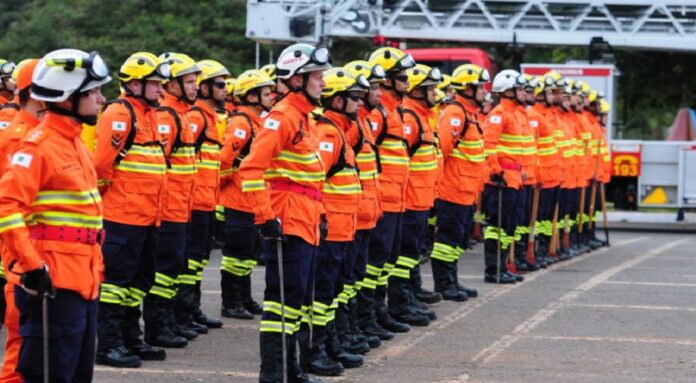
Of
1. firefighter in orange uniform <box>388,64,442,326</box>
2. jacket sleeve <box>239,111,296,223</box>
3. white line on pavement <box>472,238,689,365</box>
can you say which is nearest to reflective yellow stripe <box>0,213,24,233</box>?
jacket sleeve <box>239,111,296,223</box>

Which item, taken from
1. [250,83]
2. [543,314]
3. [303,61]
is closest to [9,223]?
[303,61]

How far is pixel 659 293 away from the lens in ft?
51.0

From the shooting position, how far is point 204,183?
12516 millimetres

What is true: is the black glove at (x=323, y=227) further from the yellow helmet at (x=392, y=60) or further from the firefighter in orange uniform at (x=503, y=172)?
the firefighter in orange uniform at (x=503, y=172)

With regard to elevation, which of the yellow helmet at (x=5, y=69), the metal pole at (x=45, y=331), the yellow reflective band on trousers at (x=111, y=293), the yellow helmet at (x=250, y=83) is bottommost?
the yellow reflective band on trousers at (x=111, y=293)

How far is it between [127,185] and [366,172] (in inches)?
70.2

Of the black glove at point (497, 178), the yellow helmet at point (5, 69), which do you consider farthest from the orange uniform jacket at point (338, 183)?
A: the black glove at point (497, 178)

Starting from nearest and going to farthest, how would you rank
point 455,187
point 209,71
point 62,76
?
point 62,76
point 209,71
point 455,187

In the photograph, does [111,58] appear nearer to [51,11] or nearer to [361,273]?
[51,11]

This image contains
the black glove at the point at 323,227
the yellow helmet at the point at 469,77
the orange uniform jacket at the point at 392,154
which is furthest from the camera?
the yellow helmet at the point at 469,77

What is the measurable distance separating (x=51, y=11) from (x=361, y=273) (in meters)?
25.0

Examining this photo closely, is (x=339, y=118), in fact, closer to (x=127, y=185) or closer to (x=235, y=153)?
(x=127, y=185)

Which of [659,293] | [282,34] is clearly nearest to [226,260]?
[659,293]

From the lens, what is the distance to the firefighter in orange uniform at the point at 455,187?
1459 centimetres
